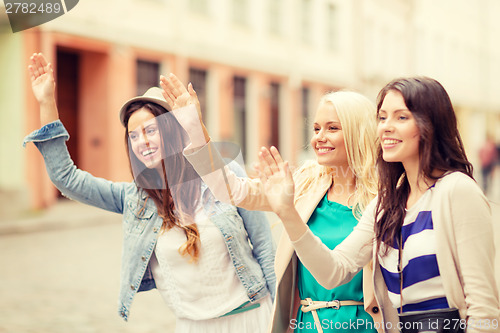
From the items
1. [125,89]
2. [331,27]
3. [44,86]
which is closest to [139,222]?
[44,86]

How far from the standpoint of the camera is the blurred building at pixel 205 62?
42.2 ft

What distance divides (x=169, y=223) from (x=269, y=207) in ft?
2.44

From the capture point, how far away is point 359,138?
2402mm

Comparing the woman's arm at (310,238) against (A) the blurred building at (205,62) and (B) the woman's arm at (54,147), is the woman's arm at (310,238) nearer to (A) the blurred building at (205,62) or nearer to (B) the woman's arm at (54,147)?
(B) the woman's arm at (54,147)

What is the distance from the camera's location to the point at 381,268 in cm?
205

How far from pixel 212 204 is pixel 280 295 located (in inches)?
19.9

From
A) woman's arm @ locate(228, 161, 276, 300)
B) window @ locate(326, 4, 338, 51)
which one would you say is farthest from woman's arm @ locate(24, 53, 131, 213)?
window @ locate(326, 4, 338, 51)

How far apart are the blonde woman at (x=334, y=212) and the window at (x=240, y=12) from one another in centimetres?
1645

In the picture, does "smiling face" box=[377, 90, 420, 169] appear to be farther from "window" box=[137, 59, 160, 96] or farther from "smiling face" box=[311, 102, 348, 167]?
"window" box=[137, 59, 160, 96]

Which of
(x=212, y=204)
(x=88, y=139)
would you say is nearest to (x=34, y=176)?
(x=88, y=139)

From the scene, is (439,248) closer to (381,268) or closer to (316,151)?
(381,268)

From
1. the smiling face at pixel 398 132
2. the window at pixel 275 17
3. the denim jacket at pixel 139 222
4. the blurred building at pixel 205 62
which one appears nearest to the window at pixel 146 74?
the blurred building at pixel 205 62

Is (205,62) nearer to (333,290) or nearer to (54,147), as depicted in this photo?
(54,147)

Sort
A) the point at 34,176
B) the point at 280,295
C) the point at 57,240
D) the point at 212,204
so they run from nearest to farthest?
1. the point at 280,295
2. the point at 212,204
3. the point at 57,240
4. the point at 34,176
